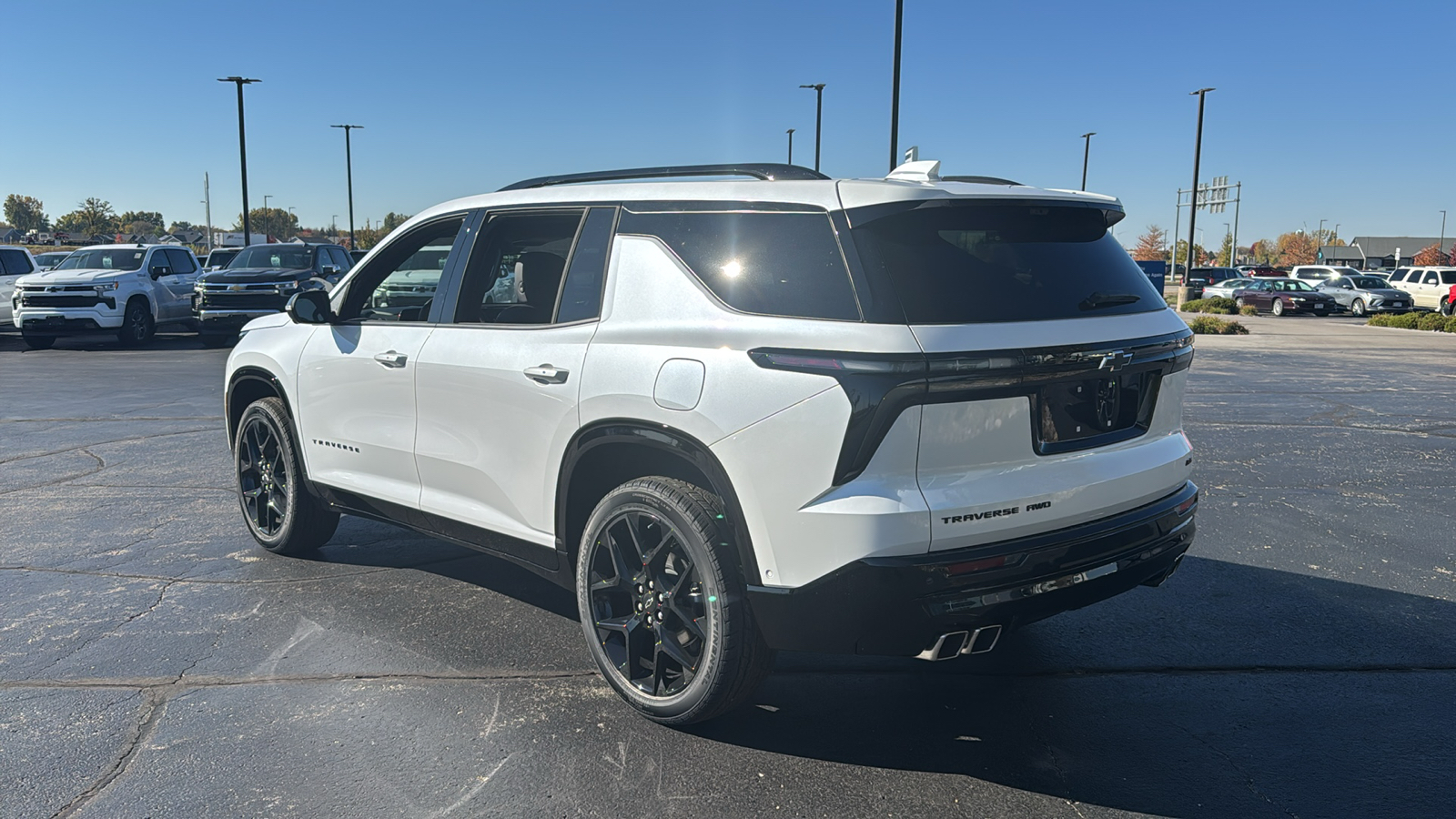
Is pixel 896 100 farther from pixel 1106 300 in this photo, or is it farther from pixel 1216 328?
pixel 1106 300

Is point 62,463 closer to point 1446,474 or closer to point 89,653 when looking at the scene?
point 89,653

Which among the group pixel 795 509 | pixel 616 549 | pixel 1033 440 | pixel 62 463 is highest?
pixel 1033 440

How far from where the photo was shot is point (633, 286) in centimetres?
372

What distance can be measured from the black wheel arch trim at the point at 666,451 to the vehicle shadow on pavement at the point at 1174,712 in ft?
2.57

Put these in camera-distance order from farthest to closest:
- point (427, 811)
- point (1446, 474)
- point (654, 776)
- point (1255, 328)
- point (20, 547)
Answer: point (1255, 328) < point (1446, 474) < point (20, 547) < point (654, 776) < point (427, 811)

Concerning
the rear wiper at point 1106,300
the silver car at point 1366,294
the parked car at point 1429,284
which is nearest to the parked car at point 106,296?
the rear wiper at point 1106,300

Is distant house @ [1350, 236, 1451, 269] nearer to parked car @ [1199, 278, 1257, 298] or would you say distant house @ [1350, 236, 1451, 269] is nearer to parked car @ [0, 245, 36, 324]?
parked car @ [1199, 278, 1257, 298]

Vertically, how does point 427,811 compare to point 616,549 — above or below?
below

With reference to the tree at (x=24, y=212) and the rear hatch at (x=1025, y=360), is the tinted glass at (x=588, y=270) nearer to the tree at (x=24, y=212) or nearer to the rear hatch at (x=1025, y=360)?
the rear hatch at (x=1025, y=360)

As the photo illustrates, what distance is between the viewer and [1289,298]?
3925 centimetres

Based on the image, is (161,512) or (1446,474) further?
(1446,474)

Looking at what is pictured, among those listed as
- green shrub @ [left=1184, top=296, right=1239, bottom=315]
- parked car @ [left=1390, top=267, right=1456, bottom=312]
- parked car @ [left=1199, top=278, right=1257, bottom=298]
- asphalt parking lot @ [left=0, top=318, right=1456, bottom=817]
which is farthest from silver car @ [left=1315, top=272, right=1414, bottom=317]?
asphalt parking lot @ [left=0, top=318, right=1456, bottom=817]

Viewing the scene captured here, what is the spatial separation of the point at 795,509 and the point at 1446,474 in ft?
23.6

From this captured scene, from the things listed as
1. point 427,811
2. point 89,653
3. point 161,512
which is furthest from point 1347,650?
point 161,512
